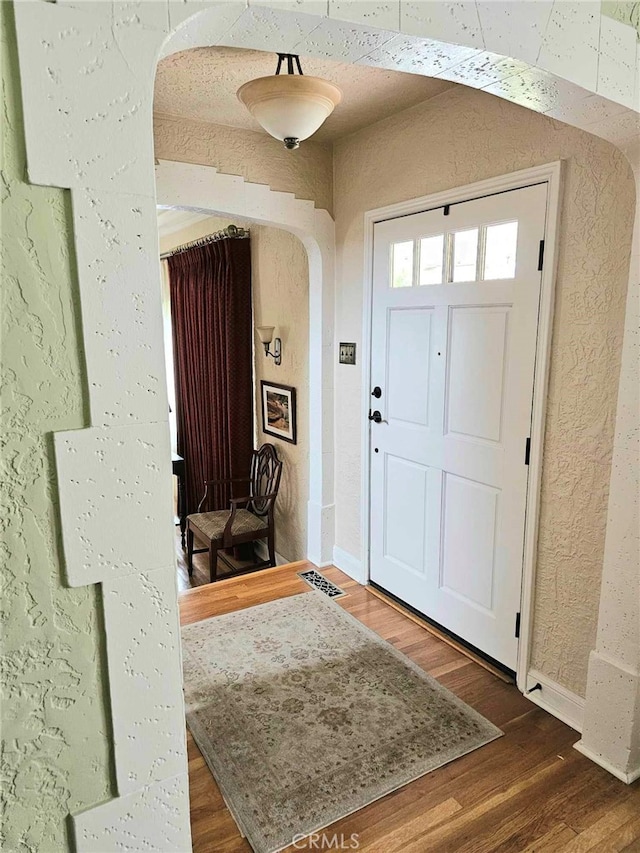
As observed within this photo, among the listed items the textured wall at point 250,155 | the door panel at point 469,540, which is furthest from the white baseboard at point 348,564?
the textured wall at point 250,155

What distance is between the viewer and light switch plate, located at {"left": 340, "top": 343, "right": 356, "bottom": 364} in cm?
329

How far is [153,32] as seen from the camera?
0.86 m

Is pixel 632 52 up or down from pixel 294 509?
up

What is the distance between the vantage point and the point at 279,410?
13.7 feet

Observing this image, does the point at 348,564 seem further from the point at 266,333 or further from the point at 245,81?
the point at 245,81

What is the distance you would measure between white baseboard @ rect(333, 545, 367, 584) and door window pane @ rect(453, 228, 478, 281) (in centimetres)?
176

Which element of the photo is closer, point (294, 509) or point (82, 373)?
point (82, 373)

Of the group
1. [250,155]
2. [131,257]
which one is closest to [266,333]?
[250,155]

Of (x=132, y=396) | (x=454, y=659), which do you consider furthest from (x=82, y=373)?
(x=454, y=659)

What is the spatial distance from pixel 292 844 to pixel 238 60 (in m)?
2.68

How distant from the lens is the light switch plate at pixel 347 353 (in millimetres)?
3285

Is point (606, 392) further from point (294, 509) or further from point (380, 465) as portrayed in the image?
point (294, 509)

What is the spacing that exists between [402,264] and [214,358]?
7.80 ft

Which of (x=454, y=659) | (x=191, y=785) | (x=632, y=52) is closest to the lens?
(x=632, y=52)
